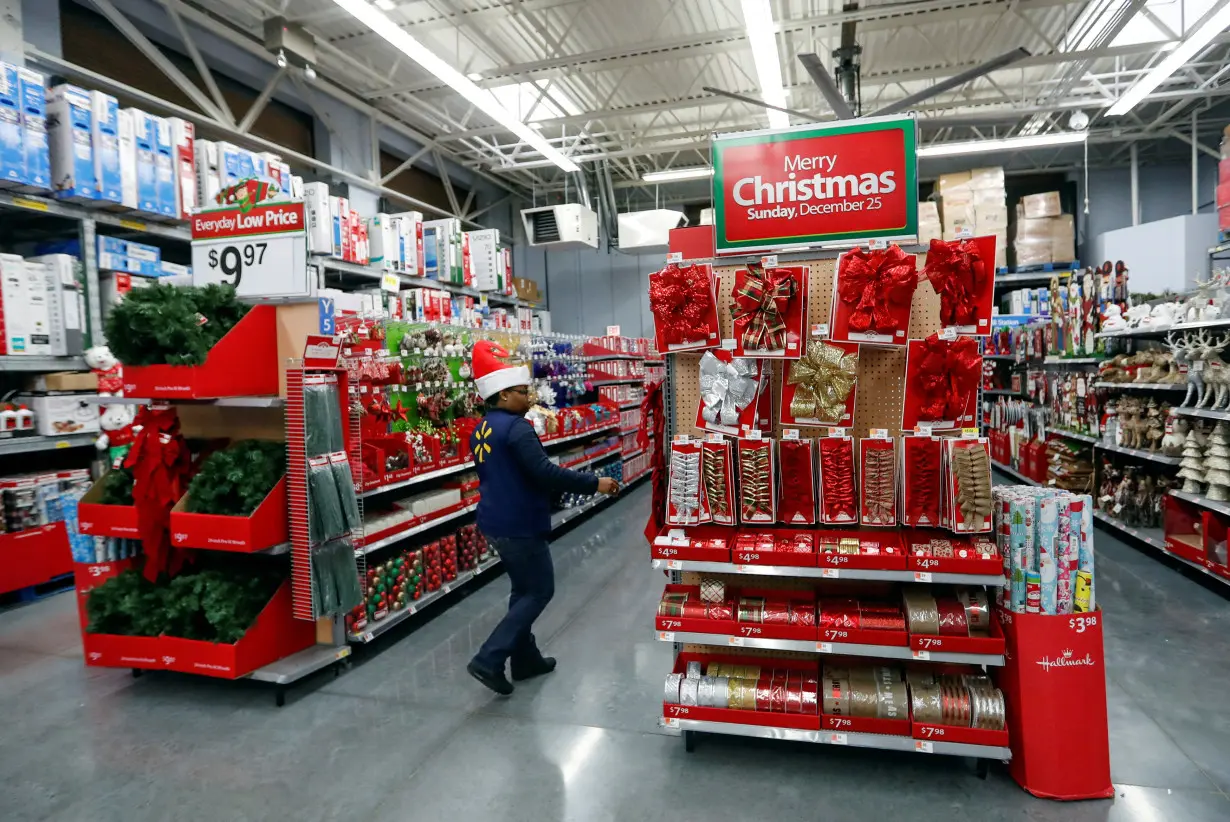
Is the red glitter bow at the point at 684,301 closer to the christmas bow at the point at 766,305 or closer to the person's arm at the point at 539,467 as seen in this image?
the christmas bow at the point at 766,305

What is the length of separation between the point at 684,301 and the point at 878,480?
108 cm

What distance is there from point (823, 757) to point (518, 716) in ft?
4.57

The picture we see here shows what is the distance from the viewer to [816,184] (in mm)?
2984

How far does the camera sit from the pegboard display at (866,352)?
9.44ft

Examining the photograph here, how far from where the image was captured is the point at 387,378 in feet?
15.4

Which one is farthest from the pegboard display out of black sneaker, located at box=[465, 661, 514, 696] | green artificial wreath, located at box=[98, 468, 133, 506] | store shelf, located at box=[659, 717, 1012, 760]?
green artificial wreath, located at box=[98, 468, 133, 506]

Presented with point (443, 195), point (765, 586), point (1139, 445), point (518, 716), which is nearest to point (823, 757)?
point (765, 586)

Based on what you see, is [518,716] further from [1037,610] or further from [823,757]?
[1037,610]

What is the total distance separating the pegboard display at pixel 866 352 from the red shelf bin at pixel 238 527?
6.90ft

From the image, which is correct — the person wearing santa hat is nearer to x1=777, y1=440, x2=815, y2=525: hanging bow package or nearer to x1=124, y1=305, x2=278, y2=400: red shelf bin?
x1=777, y1=440, x2=815, y2=525: hanging bow package

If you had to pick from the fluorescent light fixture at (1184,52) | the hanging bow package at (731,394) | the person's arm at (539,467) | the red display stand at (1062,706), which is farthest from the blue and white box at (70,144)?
the fluorescent light fixture at (1184,52)

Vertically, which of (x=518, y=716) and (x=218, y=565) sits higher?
(x=218, y=565)

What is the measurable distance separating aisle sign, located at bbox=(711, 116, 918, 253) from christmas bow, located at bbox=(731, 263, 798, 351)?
0.25 m

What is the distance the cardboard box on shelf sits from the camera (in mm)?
11836
